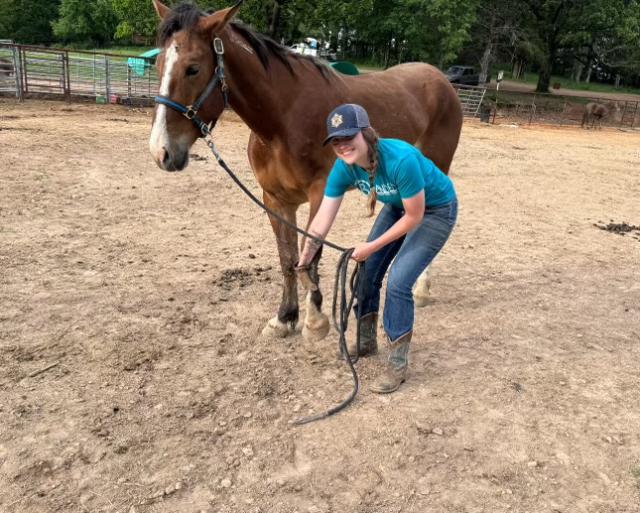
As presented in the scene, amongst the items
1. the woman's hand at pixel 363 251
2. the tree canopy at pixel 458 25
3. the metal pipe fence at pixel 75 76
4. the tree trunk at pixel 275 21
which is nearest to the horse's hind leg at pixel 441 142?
the woman's hand at pixel 363 251

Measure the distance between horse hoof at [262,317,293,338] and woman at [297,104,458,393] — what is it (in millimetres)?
581

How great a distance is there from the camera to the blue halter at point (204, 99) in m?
2.65

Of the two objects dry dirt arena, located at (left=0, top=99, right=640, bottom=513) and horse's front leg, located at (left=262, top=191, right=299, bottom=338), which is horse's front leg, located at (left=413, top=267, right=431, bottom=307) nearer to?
dry dirt arena, located at (left=0, top=99, right=640, bottom=513)

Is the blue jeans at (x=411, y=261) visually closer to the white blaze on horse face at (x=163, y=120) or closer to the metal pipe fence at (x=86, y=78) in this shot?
the white blaze on horse face at (x=163, y=120)

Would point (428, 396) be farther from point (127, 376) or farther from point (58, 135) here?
point (58, 135)

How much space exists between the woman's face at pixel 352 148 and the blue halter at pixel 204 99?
776 mm

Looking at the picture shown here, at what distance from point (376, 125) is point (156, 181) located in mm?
4181

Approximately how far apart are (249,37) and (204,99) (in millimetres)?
606

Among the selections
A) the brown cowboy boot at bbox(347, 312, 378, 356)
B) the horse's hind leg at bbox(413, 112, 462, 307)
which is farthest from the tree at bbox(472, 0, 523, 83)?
the brown cowboy boot at bbox(347, 312, 378, 356)

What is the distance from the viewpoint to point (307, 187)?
329 centimetres

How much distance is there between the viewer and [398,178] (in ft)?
8.20

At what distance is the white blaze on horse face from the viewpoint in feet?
8.55

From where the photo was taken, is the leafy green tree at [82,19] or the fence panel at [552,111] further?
the leafy green tree at [82,19]

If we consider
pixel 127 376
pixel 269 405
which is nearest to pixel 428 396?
pixel 269 405
